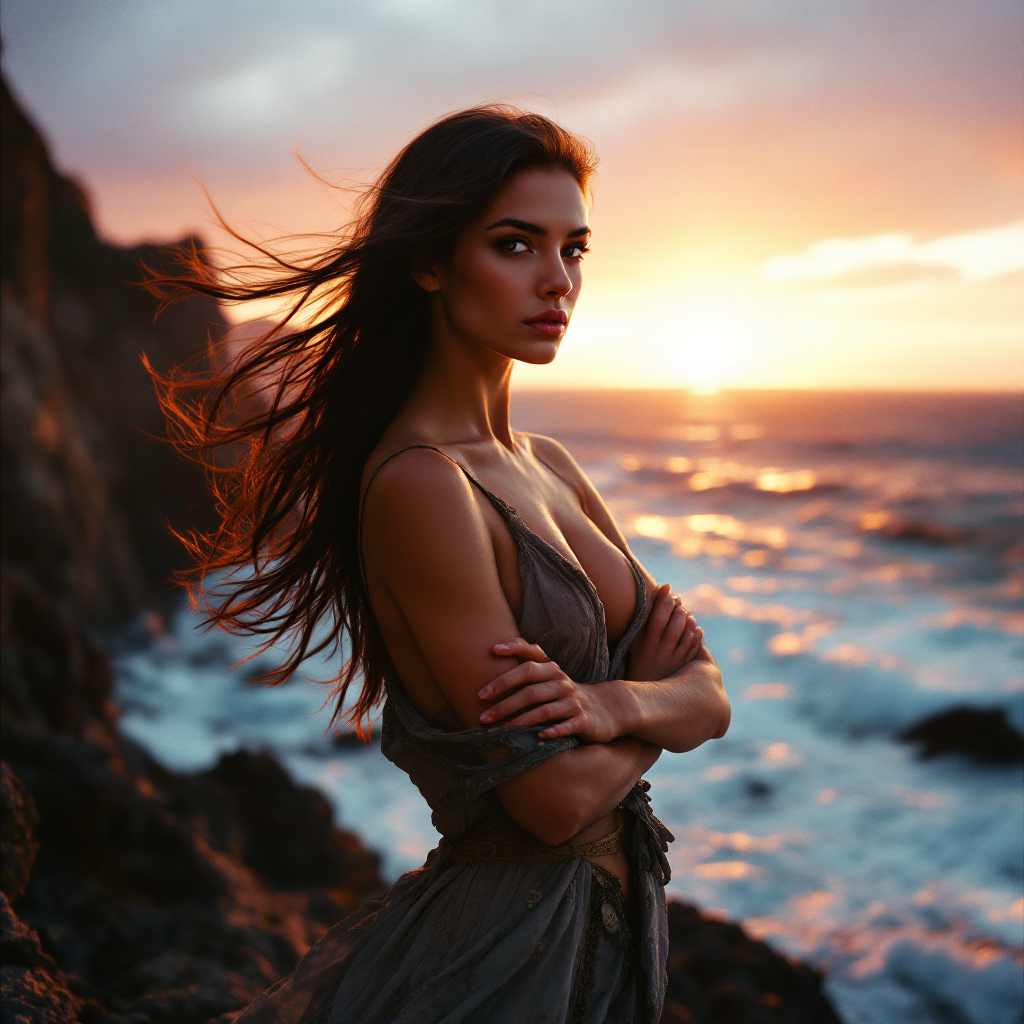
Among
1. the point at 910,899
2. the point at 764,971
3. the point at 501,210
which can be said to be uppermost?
the point at 501,210

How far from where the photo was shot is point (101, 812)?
334 cm

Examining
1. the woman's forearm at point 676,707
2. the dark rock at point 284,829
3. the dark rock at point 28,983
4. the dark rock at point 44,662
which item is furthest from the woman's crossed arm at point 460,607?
the dark rock at point 284,829

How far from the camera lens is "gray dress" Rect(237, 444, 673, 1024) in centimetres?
175

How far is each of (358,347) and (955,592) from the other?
67.9 ft

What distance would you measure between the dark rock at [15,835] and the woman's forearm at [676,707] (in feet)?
6.03

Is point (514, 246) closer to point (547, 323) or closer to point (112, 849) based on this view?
point (547, 323)

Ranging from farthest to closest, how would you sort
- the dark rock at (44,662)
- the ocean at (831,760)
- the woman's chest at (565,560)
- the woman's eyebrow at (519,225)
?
the ocean at (831,760), the dark rock at (44,662), the woman's eyebrow at (519,225), the woman's chest at (565,560)

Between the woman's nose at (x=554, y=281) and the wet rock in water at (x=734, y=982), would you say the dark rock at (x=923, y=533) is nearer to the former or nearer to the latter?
the wet rock in water at (x=734, y=982)

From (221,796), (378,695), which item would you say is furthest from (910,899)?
(378,695)

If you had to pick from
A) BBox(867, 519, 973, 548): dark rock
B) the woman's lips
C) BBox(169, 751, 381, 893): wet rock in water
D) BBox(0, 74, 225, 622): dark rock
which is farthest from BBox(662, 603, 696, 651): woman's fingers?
BBox(867, 519, 973, 548): dark rock

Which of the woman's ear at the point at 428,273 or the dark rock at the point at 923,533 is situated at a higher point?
the dark rock at the point at 923,533

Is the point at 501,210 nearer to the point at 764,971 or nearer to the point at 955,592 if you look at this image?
the point at 764,971

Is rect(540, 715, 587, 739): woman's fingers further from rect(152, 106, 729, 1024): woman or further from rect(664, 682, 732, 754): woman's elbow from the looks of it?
rect(664, 682, 732, 754): woman's elbow

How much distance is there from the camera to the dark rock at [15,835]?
2445mm
